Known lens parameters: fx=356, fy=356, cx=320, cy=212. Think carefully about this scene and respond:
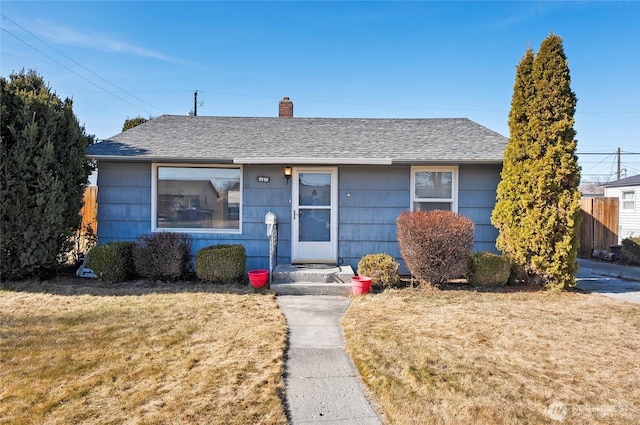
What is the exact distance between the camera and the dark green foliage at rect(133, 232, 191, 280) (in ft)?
21.7

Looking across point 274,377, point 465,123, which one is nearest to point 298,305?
point 274,377

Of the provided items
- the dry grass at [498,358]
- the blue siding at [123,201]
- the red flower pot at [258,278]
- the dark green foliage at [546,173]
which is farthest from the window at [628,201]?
the blue siding at [123,201]

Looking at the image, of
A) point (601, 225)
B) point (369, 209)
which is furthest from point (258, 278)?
point (601, 225)

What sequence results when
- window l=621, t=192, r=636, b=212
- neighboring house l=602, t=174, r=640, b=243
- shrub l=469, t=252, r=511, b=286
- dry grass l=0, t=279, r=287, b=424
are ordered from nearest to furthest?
dry grass l=0, t=279, r=287, b=424
shrub l=469, t=252, r=511, b=286
neighboring house l=602, t=174, r=640, b=243
window l=621, t=192, r=636, b=212

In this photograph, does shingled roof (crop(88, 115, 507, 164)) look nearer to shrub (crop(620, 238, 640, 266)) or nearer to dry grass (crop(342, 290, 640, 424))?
dry grass (crop(342, 290, 640, 424))

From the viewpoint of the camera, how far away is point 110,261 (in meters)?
6.58

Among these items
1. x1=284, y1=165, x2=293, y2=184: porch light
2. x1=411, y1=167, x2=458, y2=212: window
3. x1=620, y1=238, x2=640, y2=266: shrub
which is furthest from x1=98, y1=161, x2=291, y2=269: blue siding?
x1=620, y1=238, x2=640, y2=266: shrub

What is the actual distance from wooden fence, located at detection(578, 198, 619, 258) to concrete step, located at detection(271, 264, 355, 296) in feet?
30.2

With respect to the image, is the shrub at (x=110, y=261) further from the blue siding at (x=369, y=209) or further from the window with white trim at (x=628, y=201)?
the window with white trim at (x=628, y=201)

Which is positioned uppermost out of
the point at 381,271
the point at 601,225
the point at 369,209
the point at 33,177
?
the point at 33,177

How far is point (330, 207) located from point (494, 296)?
3.49m

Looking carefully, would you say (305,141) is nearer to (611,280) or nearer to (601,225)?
(611,280)

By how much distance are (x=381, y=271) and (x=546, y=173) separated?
3.36 metres

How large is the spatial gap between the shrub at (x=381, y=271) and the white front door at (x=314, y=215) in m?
1.08
